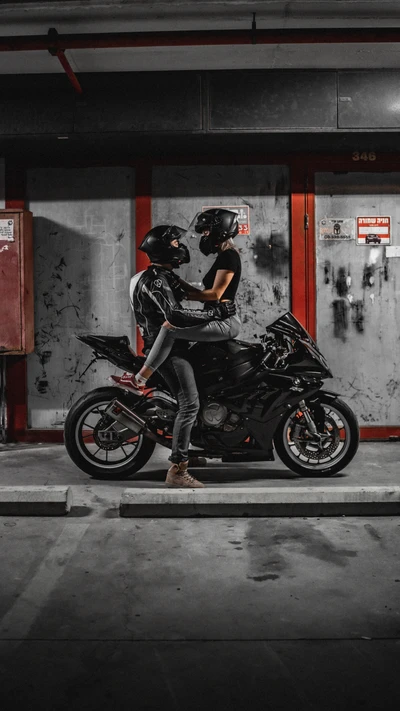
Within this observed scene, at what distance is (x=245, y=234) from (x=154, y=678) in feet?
17.0

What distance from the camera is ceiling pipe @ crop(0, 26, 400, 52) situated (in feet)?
18.7

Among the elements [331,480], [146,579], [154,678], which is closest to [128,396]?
[331,480]

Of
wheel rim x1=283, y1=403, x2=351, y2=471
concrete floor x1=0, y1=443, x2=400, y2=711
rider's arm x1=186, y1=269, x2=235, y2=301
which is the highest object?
rider's arm x1=186, y1=269, x2=235, y2=301

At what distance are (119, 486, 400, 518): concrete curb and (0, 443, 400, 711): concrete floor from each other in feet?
0.29

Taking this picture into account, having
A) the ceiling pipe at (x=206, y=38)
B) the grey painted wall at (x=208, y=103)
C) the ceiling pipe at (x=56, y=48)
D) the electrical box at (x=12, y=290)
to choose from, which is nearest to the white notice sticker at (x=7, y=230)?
the electrical box at (x=12, y=290)

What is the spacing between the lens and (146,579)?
→ 12.1ft

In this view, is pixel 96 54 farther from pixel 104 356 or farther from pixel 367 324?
pixel 367 324

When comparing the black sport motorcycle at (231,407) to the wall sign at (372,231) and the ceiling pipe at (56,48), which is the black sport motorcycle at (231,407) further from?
the ceiling pipe at (56,48)

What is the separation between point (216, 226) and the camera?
5.43m

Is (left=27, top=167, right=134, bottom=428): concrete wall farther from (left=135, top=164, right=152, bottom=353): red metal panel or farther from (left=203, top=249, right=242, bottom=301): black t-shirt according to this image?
(left=203, top=249, right=242, bottom=301): black t-shirt

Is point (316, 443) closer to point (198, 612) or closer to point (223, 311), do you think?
point (223, 311)

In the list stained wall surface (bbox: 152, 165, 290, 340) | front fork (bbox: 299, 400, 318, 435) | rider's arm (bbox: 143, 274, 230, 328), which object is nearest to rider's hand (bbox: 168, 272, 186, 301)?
rider's arm (bbox: 143, 274, 230, 328)

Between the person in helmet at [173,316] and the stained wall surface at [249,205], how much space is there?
71.1 inches

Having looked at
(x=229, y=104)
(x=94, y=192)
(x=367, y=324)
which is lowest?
(x=367, y=324)
